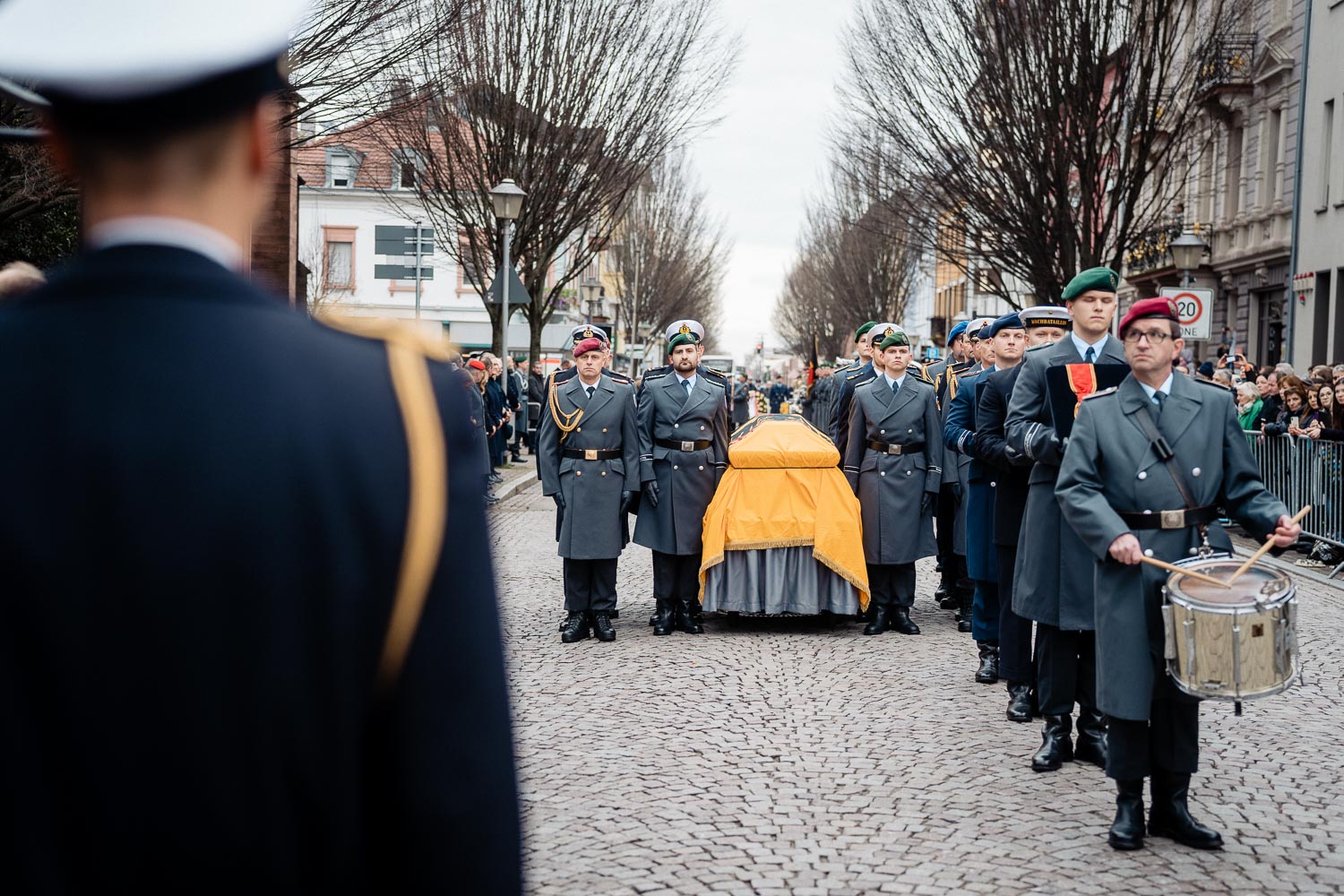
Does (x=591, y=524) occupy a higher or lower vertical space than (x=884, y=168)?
lower

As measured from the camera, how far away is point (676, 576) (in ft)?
33.3

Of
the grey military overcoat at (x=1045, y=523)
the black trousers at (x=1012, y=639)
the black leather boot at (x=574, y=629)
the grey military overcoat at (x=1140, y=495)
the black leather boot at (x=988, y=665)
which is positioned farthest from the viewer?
the black leather boot at (x=574, y=629)

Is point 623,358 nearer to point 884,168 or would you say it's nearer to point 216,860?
point 884,168

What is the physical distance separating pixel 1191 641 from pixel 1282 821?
123 centimetres

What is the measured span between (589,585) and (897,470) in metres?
2.33

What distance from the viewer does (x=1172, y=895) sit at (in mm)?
4742

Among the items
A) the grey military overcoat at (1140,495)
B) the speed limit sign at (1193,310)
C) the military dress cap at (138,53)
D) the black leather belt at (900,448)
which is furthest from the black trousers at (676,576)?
the speed limit sign at (1193,310)

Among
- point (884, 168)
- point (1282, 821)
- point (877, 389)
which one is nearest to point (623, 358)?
point (884, 168)

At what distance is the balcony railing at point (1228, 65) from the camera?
24.0m

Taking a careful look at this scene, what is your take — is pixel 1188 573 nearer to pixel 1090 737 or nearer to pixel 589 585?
pixel 1090 737

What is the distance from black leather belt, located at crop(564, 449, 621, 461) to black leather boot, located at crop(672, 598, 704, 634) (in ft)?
3.79

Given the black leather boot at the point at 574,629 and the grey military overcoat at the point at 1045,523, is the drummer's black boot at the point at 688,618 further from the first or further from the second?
the grey military overcoat at the point at 1045,523

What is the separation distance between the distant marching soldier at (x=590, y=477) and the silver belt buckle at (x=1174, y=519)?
4.91 meters

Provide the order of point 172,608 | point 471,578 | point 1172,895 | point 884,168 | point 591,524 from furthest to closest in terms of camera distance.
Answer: point 884,168 < point 591,524 < point 1172,895 < point 471,578 < point 172,608
